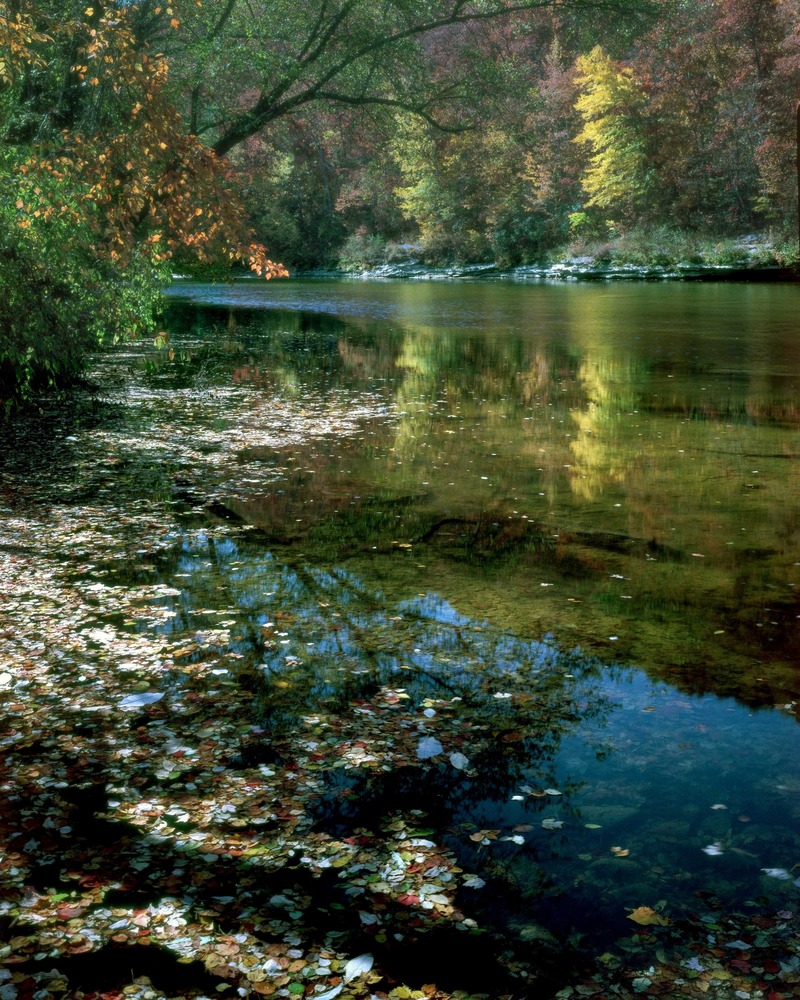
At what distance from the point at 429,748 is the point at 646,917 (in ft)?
3.92

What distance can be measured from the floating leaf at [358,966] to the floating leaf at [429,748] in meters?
1.16

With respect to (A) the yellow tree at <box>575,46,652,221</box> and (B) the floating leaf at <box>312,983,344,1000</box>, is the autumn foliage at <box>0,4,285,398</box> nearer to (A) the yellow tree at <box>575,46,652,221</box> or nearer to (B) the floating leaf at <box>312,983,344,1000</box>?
(B) the floating leaf at <box>312,983,344,1000</box>

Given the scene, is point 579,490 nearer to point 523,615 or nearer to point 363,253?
point 523,615

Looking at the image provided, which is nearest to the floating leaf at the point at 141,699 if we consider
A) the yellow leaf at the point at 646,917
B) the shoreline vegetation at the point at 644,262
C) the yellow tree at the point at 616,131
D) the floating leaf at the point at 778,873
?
the yellow leaf at the point at 646,917

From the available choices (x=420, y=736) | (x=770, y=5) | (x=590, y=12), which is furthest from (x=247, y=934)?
(x=770, y=5)

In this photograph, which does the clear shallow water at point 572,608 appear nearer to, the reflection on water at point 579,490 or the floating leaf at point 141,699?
the reflection on water at point 579,490

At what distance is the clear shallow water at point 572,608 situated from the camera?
3.38m

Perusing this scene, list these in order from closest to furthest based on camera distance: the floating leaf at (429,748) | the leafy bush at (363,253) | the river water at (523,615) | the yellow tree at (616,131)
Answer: the river water at (523,615), the floating leaf at (429,748), the yellow tree at (616,131), the leafy bush at (363,253)

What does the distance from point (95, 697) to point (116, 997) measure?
1895 millimetres

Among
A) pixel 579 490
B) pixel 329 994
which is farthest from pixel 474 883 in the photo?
pixel 579 490

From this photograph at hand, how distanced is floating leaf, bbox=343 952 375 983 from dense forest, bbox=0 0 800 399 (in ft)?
25.3

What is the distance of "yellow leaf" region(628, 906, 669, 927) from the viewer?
116 inches

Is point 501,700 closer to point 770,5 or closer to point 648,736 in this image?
point 648,736

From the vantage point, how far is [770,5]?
4588 centimetres
